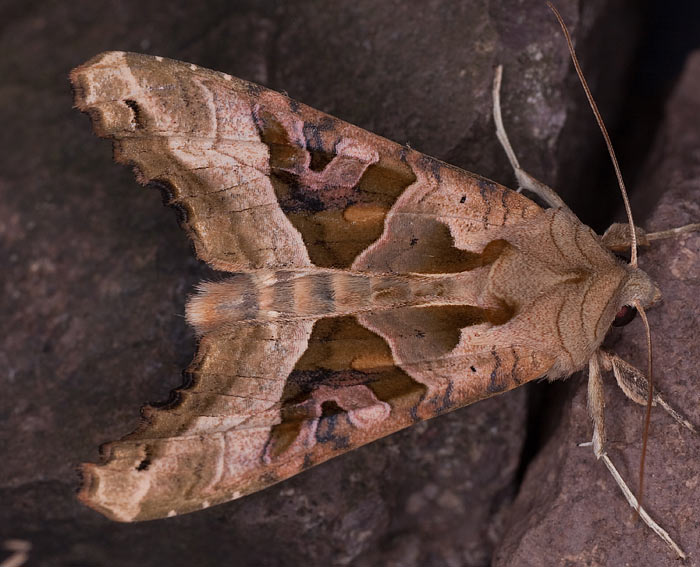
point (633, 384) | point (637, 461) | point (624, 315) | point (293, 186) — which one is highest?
point (293, 186)

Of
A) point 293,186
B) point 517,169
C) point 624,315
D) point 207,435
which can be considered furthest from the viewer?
point 517,169

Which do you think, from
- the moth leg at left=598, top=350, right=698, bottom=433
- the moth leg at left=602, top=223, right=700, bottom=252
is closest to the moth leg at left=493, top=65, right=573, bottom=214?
the moth leg at left=602, top=223, right=700, bottom=252

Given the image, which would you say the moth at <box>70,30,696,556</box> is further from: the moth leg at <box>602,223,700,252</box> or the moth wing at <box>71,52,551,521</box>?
the moth leg at <box>602,223,700,252</box>

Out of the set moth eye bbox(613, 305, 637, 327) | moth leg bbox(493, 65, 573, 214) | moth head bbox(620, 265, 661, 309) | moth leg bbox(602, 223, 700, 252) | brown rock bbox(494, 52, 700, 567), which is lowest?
brown rock bbox(494, 52, 700, 567)

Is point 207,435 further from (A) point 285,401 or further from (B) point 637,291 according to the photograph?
(B) point 637,291

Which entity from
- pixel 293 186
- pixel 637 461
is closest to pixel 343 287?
pixel 293 186
